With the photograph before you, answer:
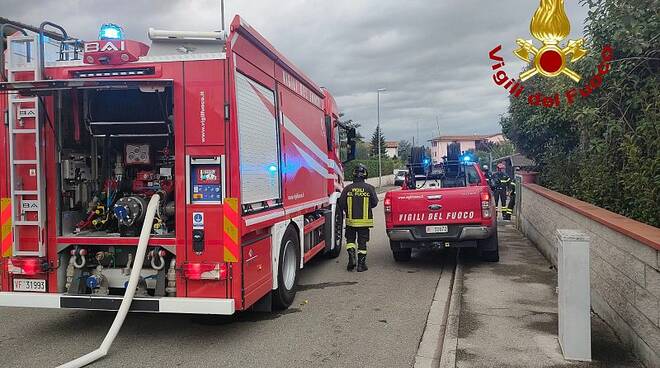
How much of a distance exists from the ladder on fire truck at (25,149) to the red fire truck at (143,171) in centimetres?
1

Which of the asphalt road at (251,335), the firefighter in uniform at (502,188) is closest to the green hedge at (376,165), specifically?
the firefighter in uniform at (502,188)

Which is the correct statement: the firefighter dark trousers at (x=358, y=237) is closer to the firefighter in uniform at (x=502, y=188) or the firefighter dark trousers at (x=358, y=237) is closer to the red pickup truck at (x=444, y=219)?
the red pickup truck at (x=444, y=219)

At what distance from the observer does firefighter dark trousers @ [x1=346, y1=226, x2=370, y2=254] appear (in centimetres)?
880

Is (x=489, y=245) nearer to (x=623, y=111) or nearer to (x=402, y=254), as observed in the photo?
(x=402, y=254)

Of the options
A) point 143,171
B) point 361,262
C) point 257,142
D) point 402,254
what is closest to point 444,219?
point 402,254

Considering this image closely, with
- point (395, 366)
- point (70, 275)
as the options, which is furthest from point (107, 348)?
point (395, 366)

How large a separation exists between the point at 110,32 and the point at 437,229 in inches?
221

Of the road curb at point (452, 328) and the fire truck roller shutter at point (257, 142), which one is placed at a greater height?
the fire truck roller shutter at point (257, 142)

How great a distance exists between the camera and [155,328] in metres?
5.74

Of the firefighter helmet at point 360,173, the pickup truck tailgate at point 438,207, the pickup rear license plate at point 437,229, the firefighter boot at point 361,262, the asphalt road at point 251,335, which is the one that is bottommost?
the asphalt road at point 251,335

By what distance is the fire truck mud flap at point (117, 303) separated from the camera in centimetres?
479

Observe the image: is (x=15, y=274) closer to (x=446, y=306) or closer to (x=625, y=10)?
(x=446, y=306)

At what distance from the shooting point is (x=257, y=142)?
17.9 feet

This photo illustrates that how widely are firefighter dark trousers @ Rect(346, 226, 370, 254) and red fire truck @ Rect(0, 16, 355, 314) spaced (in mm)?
2758
